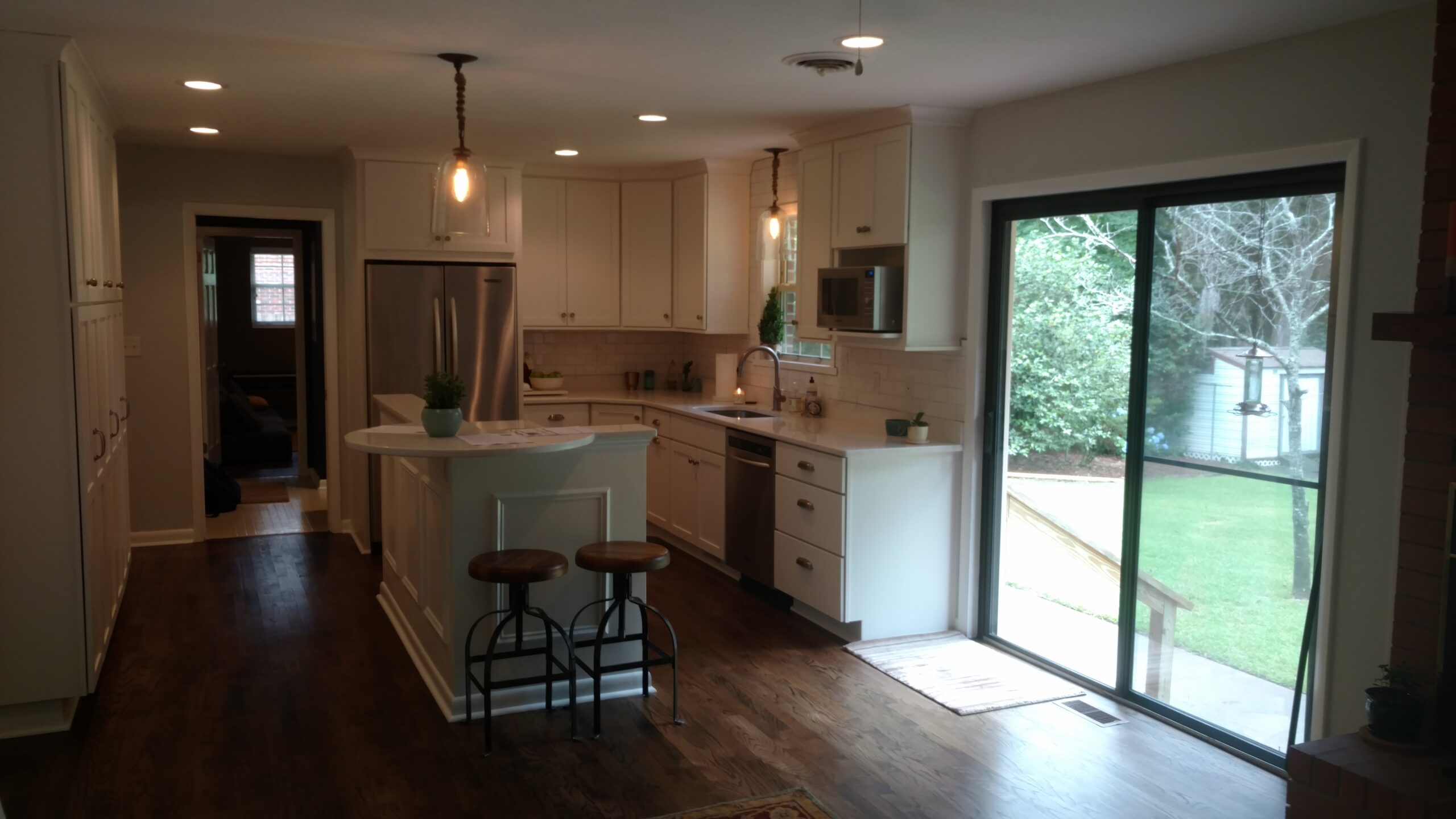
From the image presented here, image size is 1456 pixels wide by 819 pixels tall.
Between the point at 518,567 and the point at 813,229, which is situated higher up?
the point at 813,229

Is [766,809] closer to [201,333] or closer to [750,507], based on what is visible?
[750,507]

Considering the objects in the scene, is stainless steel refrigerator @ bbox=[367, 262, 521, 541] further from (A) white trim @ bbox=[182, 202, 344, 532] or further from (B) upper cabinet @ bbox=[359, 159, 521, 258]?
(A) white trim @ bbox=[182, 202, 344, 532]

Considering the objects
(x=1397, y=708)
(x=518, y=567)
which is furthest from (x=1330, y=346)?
(x=518, y=567)

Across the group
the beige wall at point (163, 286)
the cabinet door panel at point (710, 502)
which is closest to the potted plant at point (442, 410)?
the cabinet door panel at point (710, 502)

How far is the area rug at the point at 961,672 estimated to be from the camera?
164 inches

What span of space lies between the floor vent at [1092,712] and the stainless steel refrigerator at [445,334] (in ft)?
12.6

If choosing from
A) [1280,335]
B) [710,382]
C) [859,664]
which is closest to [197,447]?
[710,382]

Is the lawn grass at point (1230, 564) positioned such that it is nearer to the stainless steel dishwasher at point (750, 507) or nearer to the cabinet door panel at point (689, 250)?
the stainless steel dishwasher at point (750, 507)

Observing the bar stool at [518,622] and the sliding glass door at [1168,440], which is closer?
the sliding glass door at [1168,440]

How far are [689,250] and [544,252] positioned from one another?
0.99 m

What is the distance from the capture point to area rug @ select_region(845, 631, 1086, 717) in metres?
4.16

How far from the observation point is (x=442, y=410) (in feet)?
12.5

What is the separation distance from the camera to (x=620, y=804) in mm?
3264

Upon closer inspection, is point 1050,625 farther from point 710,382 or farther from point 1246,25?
point 710,382
